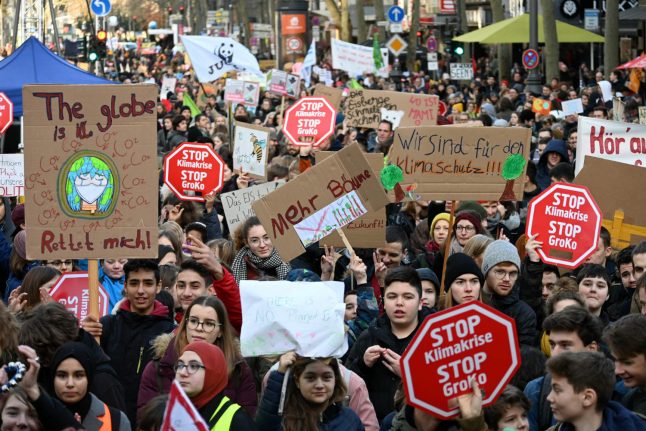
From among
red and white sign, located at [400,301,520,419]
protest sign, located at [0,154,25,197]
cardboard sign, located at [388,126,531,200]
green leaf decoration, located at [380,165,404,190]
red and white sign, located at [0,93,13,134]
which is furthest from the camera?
red and white sign, located at [0,93,13,134]

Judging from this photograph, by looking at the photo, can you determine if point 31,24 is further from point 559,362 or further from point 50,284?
point 559,362

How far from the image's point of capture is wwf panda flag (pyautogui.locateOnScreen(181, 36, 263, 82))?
21.7 m

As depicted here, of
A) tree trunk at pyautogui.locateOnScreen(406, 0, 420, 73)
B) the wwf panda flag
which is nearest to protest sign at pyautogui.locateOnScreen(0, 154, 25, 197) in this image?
the wwf panda flag

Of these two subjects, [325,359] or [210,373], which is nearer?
[210,373]

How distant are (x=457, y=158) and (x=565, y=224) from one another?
2.95 feet

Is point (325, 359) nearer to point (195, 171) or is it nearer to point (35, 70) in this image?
point (195, 171)

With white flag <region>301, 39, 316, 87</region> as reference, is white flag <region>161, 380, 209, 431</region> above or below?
above

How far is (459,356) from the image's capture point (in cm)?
497

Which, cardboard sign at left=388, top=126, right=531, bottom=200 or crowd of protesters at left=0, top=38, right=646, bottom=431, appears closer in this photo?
crowd of protesters at left=0, top=38, right=646, bottom=431

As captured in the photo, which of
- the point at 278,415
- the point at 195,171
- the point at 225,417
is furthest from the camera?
the point at 195,171

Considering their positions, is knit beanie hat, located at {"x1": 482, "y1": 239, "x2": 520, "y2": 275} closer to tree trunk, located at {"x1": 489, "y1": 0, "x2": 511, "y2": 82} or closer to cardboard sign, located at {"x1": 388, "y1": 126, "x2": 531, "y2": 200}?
cardboard sign, located at {"x1": 388, "y1": 126, "x2": 531, "y2": 200}

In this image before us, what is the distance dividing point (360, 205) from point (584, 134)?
4537 millimetres

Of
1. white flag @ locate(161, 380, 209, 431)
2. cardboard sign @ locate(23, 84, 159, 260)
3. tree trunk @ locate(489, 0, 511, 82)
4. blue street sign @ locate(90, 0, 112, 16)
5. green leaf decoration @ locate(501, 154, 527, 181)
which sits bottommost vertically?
tree trunk @ locate(489, 0, 511, 82)

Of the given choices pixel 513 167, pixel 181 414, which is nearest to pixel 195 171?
pixel 513 167
